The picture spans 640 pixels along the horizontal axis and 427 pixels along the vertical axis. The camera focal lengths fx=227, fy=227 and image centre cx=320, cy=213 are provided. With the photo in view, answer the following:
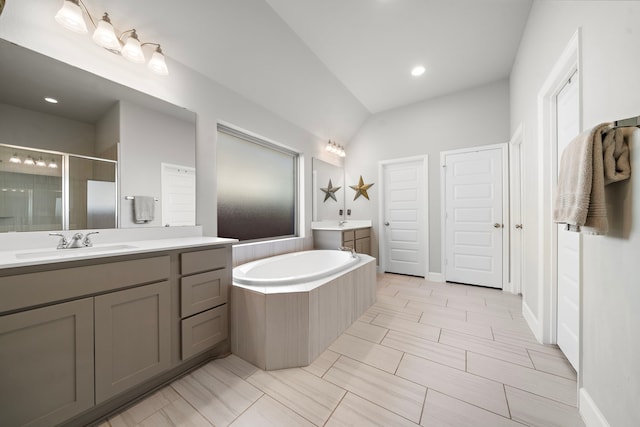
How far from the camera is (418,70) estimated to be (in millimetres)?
2838

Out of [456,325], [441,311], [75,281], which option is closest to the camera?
[75,281]

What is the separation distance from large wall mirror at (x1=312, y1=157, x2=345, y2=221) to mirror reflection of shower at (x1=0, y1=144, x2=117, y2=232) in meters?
2.40

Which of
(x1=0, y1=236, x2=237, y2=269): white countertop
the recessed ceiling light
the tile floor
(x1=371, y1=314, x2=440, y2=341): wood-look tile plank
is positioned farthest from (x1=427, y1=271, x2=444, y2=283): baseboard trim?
(x1=0, y1=236, x2=237, y2=269): white countertop

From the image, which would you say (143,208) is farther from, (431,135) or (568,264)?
(431,135)

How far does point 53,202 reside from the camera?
→ 1361mm

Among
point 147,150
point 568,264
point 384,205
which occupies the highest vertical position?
point 147,150

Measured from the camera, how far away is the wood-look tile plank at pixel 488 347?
5.36ft

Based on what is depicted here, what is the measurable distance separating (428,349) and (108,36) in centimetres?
304

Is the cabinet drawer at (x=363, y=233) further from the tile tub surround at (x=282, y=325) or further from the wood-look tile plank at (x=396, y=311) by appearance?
the tile tub surround at (x=282, y=325)

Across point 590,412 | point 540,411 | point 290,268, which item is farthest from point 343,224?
point 590,412

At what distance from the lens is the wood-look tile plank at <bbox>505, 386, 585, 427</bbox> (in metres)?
1.13

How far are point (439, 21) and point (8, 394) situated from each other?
3.66 metres

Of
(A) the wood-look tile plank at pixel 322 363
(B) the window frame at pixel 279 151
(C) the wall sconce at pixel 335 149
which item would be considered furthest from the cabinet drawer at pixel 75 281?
(C) the wall sconce at pixel 335 149

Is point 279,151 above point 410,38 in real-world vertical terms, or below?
below
